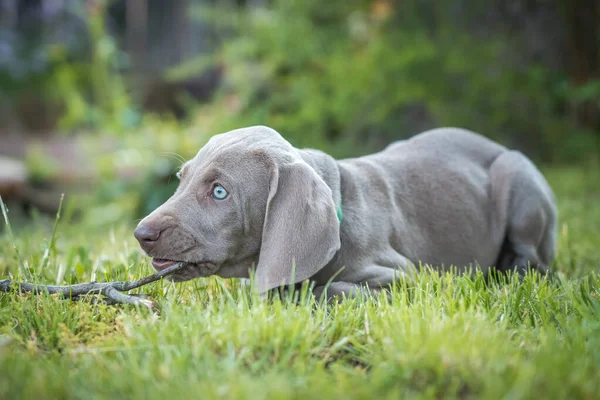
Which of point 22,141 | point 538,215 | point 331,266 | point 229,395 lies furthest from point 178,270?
point 22,141

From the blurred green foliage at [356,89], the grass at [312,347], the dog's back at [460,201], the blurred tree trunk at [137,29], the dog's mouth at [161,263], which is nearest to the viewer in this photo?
the grass at [312,347]

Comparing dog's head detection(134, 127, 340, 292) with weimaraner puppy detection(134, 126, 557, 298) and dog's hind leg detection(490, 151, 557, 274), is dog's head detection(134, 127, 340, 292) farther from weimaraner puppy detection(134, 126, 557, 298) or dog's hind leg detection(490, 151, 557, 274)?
dog's hind leg detection(490, 151, 557, 274)

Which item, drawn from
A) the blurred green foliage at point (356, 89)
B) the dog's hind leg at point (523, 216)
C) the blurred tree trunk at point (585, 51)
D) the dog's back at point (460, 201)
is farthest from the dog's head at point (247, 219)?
the blurred tree trunk at point (585, 51)

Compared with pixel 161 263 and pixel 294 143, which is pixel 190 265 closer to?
pixel 161 263

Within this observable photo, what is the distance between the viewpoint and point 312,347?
2287 mm

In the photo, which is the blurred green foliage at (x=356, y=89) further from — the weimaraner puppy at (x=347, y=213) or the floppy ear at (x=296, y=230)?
the floppy ear at (x=296, y=230)

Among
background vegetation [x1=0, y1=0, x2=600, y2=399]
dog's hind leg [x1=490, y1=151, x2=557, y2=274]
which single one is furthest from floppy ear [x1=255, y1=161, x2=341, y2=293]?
dog's hind leg [x1=490, y1=151, x2=557, y2=274]

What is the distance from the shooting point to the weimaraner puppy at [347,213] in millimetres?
2887

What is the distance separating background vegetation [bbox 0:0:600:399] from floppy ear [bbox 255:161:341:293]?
183 millimetres

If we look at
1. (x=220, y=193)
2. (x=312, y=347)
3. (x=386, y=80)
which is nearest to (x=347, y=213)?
(x=220, y=193)

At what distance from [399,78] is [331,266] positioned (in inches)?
241

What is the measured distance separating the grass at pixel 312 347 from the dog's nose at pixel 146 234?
0.26 meters

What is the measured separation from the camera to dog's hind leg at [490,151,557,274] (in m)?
4.07

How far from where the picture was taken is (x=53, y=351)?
2.22m
